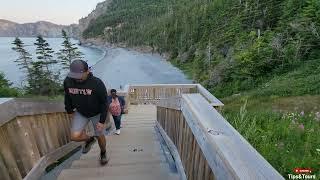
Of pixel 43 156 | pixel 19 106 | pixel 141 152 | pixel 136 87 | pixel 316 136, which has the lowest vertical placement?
pixel 136 87

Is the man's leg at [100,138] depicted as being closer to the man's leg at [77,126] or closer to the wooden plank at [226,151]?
the man's leg at [77,126]

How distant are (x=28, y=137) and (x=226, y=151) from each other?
3.01 m

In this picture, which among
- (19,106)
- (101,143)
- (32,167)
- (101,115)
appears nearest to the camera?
(19,106)

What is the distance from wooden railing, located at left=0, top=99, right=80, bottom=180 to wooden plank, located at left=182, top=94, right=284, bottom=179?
6.38 feet

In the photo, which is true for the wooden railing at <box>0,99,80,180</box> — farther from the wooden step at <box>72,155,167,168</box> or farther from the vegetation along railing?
the wooden step at <box>72,155,167,168</box>

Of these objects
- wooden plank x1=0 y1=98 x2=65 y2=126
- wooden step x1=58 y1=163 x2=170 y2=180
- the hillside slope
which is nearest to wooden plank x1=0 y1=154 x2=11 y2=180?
wooden plank x1=0 y1=98 x2=65 y2=126

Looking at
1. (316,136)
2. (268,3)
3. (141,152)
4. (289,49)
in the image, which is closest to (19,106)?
(141,152)

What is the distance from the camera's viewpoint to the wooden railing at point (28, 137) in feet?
11.9

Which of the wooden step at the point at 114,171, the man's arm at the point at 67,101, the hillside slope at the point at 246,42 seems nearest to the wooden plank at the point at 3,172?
the wooden step at the point at 114,171

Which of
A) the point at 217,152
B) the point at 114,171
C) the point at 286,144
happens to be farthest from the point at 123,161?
the point at 217,152

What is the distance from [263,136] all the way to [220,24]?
5447 cm

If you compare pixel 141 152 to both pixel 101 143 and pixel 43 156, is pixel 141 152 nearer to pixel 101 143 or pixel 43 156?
pixel 101 143

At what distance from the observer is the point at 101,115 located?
15.5ft

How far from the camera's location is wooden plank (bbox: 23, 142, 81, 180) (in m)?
4.16
